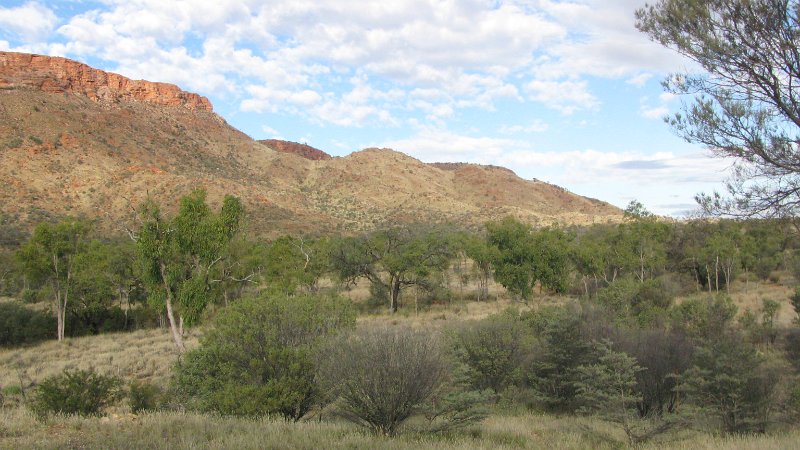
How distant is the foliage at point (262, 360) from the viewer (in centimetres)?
1127

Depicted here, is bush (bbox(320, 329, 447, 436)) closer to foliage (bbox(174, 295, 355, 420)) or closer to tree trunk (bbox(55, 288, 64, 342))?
foliage (bbox(174, 295, 355, 420))

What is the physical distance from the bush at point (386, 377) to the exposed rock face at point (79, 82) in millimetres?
94117

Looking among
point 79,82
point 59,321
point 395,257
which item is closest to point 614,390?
point 395,257

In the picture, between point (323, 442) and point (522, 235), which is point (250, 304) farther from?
point (522, 235)

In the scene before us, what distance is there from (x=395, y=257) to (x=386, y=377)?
84.3ft

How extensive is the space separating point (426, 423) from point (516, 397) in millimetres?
6806

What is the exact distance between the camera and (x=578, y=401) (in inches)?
599

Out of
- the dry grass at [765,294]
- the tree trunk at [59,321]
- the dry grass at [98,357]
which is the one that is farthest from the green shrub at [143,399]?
the dry grass at [765,294]

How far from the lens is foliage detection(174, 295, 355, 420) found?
11.3m

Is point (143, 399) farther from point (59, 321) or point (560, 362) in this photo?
point (59, 321)

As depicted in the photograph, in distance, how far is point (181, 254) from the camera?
22641mm

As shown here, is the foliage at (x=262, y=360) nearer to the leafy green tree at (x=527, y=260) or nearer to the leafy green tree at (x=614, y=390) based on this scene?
the leafy green tree at (x=614, y=390)

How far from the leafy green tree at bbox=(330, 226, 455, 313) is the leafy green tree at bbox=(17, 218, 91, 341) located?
15.6 metres

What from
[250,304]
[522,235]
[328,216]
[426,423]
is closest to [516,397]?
[426,423]
